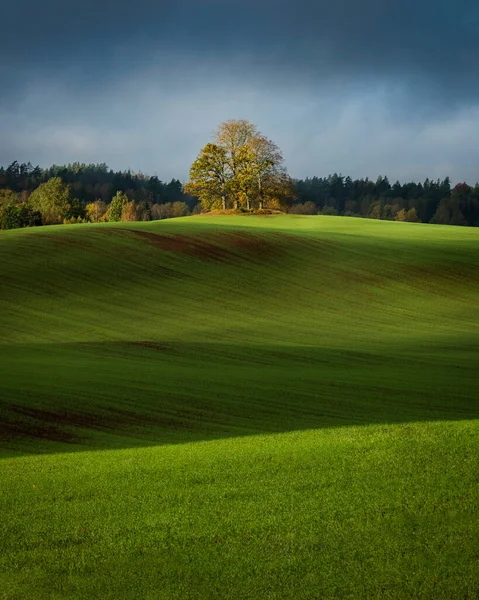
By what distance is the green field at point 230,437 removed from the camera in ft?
27.4

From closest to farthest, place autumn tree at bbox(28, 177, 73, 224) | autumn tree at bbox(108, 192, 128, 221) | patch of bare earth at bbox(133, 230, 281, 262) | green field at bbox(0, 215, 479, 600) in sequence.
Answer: green field at bbox(0, 215, 479, 600) → patch of bare earth at bbox(133, 230, 281, 262) → autumn tree at bbox(28, 177, 73, 224) → autumn tree at bbox(108, 192, 128, 221)

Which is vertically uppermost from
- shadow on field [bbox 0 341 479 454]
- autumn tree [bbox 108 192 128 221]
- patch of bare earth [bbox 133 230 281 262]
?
autumn tree [bbox 108 192 128 221]

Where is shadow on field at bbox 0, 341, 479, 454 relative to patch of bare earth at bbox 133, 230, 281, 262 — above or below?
below

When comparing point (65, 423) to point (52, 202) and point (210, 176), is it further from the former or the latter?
point (52, 202)

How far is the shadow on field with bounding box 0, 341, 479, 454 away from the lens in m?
16.9

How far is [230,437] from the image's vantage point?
15641 millimetres

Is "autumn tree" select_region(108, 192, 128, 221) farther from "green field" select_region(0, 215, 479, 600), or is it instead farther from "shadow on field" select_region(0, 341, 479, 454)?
"shadow on field" select_region(0, 341, 479, 454)

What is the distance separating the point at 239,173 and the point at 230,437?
8569cm

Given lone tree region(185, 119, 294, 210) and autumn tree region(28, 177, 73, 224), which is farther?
autumn tree region(28, 177, 73, 224)

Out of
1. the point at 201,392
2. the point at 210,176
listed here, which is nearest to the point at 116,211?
the point at 210,176

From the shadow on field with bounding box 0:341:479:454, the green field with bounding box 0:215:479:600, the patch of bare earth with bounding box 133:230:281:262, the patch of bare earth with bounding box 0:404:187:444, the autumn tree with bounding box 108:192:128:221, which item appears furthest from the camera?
the autumn tree with bounding box 108:192:128:221

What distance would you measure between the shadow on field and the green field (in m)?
0.10

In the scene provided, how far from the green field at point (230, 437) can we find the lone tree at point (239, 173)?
5156cm

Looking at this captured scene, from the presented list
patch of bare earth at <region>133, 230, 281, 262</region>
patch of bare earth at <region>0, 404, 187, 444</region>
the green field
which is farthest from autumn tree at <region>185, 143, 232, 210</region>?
patch of bare earth at <region>0, 404, 187, 444</region>
